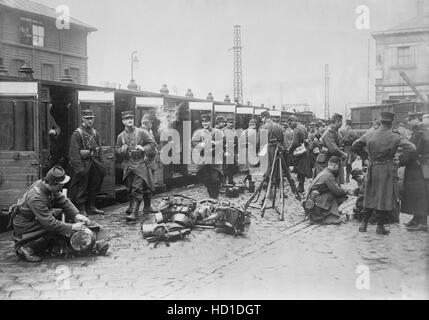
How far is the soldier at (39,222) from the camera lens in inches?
251

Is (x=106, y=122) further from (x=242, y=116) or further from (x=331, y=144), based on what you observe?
(x=242, y=116)

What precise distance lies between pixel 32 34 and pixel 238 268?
23.5 m

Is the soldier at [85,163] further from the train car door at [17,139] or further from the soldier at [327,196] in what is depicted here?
the soldier at [327,196]

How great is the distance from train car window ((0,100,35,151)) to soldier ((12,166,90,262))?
2400 millimetres

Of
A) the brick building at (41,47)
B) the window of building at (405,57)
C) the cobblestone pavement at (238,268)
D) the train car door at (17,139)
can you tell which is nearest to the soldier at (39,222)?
the cobblestone pavement at (238,268)

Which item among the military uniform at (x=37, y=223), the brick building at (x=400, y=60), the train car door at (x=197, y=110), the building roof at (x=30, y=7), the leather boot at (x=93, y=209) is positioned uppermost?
the building roof at (x=30, y=7)

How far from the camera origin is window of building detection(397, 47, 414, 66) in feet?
62.2

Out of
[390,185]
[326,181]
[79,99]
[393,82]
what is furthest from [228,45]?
[393,82]

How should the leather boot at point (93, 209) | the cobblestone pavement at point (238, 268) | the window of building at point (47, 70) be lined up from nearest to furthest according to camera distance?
1. the cobblestone pavement at point (238, 268)
2. the leather boot at point (93, 209)
3. the window of building at point (47, 70)

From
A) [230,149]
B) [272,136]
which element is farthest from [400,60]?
[272,136]

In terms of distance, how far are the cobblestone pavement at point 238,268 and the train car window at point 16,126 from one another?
1627 mm

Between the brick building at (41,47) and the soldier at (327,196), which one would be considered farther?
the brick building at (41,47)
